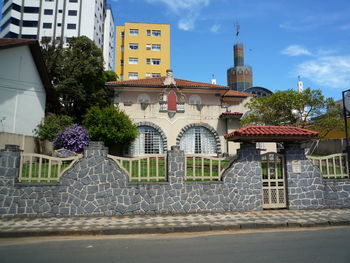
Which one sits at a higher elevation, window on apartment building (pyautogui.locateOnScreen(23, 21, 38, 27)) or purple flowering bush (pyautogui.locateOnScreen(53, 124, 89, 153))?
window on apartment building (pyautogui.locateOnScreen(23, 21, 38, 27))

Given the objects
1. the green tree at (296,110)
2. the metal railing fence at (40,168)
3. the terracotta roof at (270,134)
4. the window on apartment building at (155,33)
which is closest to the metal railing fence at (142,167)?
the metal railing fence at (40,168)

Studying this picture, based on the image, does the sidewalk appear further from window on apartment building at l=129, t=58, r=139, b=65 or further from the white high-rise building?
the white high-rise building

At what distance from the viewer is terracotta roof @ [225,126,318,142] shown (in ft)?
25.8

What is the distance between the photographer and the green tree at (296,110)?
51.1ft

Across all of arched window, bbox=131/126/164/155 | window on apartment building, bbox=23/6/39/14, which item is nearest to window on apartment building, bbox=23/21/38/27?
window on apartment building, bbox=23/6/39/14

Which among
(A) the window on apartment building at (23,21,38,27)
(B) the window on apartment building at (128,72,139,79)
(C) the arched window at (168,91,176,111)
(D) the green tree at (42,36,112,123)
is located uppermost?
(A) the window on apartment building at (23,21,38,27)

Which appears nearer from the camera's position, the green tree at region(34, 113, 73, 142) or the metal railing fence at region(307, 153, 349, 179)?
the metal railing fence at region(307, 153, 349, 179)

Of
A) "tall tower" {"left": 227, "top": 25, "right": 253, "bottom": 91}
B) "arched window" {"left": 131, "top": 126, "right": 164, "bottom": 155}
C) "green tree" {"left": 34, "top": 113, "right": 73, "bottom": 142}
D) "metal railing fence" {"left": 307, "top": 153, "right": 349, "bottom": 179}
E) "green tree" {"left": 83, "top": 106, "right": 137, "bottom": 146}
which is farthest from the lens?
"tall tower" {"left": 227, "top": 25, "right": 253, "bottom": 91}

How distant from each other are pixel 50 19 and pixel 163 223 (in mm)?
53639

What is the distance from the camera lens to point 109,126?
17.6 meters

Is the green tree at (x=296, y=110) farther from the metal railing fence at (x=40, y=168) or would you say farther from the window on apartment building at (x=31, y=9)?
the window on apartment building at (x=31, y=9)

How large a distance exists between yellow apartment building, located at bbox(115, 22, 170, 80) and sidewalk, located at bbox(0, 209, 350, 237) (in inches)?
1451

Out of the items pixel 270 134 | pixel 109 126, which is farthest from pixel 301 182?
pixel 109 126

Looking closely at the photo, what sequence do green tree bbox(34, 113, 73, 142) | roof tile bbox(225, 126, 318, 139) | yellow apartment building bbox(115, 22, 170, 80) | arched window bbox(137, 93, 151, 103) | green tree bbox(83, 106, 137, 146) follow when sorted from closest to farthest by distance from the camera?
roof tile bbox(225, 126, 318, 139), green tree bbox(83, 106, 137, 146), green tree bbox(34, 113, 73, 142), arched window bbox(137, 93, 151, 103), yellow apartment building bbox(115, 22, 170, 80)
